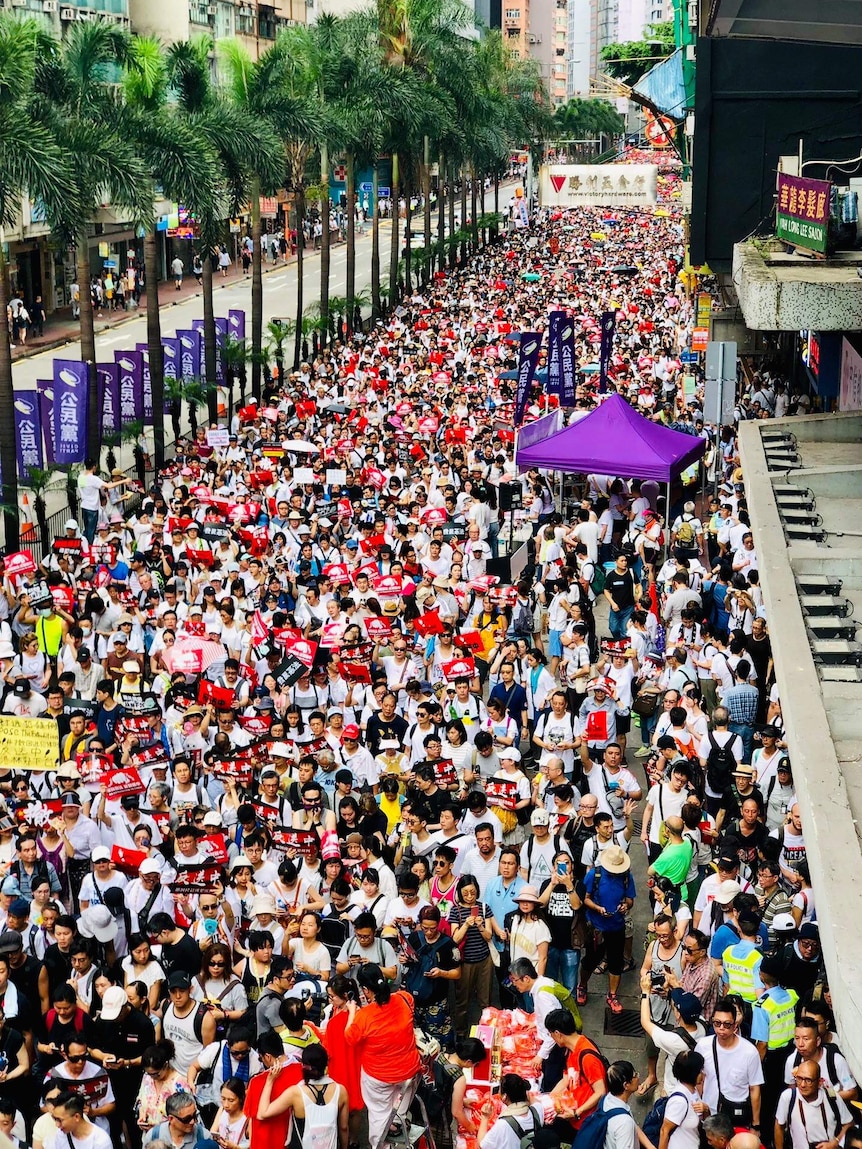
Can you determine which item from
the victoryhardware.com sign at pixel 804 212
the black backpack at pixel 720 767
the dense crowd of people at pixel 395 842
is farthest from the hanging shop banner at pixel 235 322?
the black backpack at pixel 720 767

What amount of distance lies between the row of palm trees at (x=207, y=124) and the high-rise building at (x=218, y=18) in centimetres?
820

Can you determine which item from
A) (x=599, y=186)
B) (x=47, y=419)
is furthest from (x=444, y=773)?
(x=599, y=186)

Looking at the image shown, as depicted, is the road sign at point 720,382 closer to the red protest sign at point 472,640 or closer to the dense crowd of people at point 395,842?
the dense crowd of people at point 395,842

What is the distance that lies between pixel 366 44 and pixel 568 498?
30.1 m

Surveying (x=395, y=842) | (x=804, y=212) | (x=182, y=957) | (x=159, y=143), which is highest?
(x=159, y=143)

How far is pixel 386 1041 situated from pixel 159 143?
79.4 ft

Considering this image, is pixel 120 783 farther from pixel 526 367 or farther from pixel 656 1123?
pixel 526 367

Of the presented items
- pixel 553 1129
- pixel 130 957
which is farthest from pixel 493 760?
pixel 553 1129

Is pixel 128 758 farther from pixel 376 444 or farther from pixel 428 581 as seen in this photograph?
pixel 376 444

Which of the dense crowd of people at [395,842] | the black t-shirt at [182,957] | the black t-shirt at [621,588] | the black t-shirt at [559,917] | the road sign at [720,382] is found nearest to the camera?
the dense crowd of people at [395,842]

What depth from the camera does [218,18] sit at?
73.1 m

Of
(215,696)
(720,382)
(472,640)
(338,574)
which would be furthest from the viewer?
(720,382)

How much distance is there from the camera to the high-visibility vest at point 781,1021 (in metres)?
8.28

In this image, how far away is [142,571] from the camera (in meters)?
16.6
